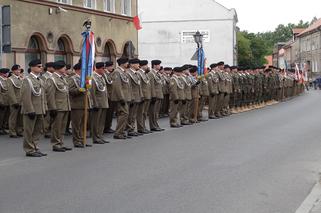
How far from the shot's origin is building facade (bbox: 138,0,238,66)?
54656 millimetres

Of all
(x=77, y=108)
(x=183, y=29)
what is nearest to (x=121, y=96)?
(x=77, y=108)

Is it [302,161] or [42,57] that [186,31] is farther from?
[302,161]

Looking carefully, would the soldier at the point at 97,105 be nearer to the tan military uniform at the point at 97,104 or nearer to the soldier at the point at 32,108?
the tan military uniform at the point at 97,104

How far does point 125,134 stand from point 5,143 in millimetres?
3069

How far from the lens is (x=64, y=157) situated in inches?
480

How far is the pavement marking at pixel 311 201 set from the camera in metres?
7.58

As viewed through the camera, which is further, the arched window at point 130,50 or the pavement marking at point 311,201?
the arched window at point 130,50

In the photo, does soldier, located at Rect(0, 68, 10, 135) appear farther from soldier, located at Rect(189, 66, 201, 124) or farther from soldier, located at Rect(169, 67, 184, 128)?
soldier, located at Rect(189, 66, 201, 124)

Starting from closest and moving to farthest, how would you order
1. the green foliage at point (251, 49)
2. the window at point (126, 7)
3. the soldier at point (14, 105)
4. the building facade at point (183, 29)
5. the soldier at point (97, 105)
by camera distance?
the soldier at point (97, 105) → the soldier at point (14, 105) → the window at point (126, 7) → the building facade at point (183, 29) → the green foliage at point (251, 49)

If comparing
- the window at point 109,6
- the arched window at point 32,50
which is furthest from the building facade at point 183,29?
the arched window at point 32,50

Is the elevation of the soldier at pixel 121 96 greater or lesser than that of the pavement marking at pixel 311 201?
greater

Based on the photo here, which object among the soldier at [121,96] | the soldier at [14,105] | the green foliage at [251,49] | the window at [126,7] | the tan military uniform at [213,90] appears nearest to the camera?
the soldier at [121,96]

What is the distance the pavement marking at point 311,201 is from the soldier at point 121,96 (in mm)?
7123

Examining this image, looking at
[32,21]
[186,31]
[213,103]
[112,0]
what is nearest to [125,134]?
[213,103]
